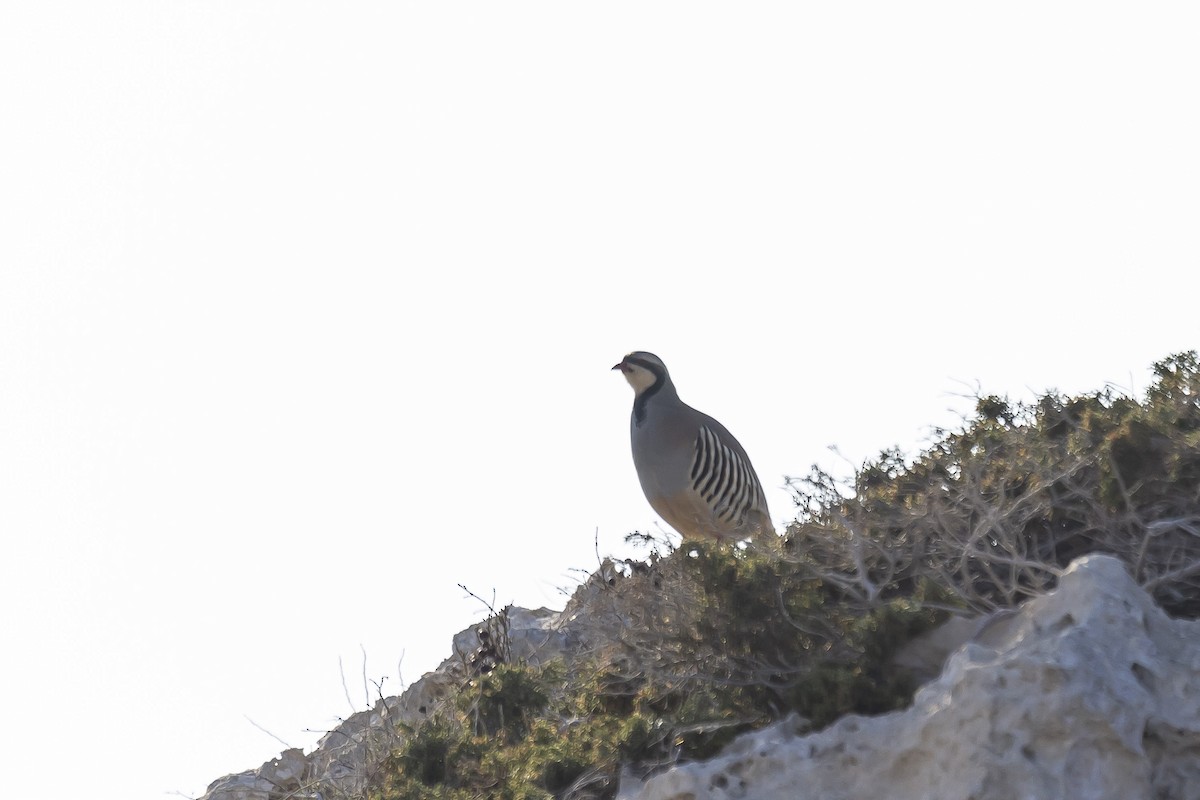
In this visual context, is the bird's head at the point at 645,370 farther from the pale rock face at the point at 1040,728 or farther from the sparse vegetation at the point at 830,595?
the pale rock face at the point at 1040,728

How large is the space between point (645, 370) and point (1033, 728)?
27.4 feet

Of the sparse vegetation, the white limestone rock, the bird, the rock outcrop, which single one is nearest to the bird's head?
the bird

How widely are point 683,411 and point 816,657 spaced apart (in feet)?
22.0

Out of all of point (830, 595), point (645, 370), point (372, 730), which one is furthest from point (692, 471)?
point (830, 595)

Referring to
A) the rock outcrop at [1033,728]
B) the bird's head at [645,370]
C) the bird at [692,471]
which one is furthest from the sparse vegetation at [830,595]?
the bird's head at [645,370]

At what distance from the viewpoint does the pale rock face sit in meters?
3.51

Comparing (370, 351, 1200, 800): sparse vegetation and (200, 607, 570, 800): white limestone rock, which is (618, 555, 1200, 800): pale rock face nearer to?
(370, 351, 1200, 800): sparse vegetation

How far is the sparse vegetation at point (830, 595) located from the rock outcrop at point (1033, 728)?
19.5 inches

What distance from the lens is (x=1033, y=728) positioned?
3.52 metres

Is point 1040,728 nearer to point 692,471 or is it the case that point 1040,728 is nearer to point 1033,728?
point 1033,728

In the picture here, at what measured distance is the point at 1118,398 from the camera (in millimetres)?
6574

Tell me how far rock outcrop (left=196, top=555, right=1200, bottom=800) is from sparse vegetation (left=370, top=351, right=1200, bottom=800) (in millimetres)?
494

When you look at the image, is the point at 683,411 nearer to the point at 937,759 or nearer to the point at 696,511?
the point at 696,511

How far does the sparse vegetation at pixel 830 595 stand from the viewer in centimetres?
475
